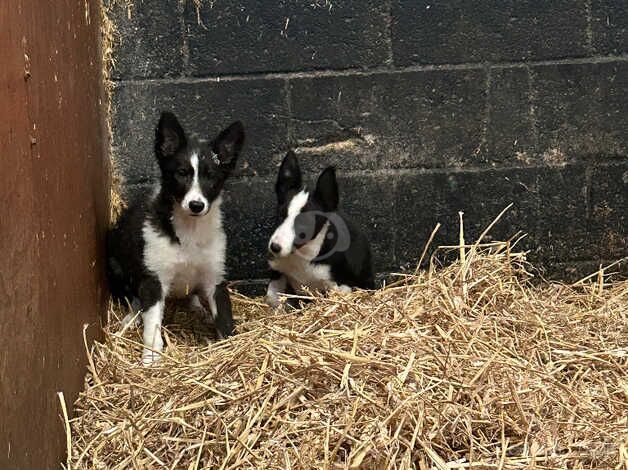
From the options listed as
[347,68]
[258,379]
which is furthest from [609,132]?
[258,379]

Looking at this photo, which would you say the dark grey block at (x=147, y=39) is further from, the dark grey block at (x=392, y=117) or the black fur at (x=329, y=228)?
the black fur at (x=329, y=228)

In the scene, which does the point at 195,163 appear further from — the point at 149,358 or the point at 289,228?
the point at 149,358

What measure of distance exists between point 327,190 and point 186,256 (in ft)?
2.61

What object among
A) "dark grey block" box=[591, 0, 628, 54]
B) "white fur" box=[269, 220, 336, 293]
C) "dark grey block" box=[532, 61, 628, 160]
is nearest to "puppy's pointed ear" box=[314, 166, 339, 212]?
"white fur" box=[269, 220, 336, 293]

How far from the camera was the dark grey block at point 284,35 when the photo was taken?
5004 mm

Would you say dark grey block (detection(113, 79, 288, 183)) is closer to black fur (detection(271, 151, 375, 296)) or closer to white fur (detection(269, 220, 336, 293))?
black fur (detection(271, 151, 375, 296))

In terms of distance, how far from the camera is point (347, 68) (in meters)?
5.06

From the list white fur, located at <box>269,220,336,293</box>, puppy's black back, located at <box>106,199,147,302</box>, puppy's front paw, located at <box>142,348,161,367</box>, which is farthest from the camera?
white fur, located at <box>269,220,336,293</box>

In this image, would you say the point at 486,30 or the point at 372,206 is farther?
the point at 372,206

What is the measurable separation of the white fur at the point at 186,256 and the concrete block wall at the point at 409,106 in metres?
0.49

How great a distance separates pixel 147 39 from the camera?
502cm

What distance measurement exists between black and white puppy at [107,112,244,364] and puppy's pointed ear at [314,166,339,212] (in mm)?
457

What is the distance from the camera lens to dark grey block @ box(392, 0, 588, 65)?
5.01 m

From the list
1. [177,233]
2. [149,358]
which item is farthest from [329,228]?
[149,358]
